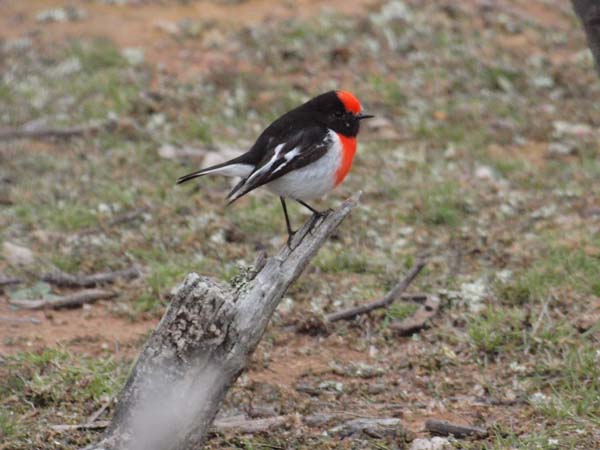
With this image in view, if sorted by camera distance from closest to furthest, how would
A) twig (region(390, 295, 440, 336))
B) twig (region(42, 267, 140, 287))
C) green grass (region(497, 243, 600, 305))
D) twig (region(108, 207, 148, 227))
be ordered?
twig (region(390, 295, 440, 336)) → green grass (region(497, 243, 600, 305)) → twig (region(42, 267, 140, 287)) → twig (region(108, 207, 148, 227))

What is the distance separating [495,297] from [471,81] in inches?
171

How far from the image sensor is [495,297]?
6477 mm

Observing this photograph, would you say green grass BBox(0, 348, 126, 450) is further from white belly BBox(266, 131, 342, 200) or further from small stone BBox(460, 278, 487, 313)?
small stone BBox(460, 278, 487, 313)

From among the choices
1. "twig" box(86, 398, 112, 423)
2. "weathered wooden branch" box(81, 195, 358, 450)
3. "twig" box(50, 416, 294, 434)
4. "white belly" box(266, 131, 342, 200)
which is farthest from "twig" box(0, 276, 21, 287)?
"weathered wooden branch" box(81, 195, 358, 450)

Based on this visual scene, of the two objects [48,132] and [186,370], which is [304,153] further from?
[48,132]

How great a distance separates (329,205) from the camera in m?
8.06

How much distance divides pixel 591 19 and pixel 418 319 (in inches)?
83.1

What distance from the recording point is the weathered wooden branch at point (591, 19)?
200 inches

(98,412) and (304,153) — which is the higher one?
(304,153)

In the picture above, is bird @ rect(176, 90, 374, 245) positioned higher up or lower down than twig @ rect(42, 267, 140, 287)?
higher up

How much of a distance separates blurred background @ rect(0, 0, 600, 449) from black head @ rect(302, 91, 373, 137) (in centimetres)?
124

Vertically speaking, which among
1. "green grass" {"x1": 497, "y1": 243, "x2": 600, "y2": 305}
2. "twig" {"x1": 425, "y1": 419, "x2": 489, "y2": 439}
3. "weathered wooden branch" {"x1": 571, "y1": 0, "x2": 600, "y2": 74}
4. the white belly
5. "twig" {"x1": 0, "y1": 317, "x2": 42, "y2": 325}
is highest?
"weathered wooden branch" {"x1": 571, "y1": 0, "x2": 600, "y2": 74}

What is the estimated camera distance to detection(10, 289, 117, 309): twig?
21.7ft

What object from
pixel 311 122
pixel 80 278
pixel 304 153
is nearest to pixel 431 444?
pixel 304 153
